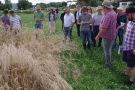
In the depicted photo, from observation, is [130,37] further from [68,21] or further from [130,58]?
[68,21]

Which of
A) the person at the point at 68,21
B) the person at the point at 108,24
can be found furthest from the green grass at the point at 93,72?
the person at the point at 68,21

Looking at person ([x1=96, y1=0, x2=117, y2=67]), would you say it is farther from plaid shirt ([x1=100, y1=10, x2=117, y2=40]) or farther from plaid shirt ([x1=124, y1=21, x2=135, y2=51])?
plaid shirt ([x1=124, y1=21, x2=135, y2=51])

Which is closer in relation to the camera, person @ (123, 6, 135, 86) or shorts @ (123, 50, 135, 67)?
person @ (123, 6, 135, 86)

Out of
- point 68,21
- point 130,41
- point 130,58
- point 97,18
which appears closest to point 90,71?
point 130,58

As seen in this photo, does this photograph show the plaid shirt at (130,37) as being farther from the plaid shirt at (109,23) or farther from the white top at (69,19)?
the white top at (69,19)

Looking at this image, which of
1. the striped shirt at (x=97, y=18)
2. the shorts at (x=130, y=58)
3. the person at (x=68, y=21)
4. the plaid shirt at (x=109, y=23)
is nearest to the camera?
the shorts at (x=130, y=58)

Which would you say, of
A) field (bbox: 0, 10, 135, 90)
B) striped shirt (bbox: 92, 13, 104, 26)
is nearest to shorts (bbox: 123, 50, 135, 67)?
field (bbox: 0, 10, 135, 90)

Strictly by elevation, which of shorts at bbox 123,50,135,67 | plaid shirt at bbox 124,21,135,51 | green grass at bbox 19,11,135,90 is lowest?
green grass at bbox 19,11,135,90

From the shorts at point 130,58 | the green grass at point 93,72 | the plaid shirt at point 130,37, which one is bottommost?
the green grass at point 93,72

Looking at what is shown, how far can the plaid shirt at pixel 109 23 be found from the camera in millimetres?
5562

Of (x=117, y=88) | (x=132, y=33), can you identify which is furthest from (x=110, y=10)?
(x=117, y=88)

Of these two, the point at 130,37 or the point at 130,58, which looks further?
the point at 130,58

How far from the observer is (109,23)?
5.63 m

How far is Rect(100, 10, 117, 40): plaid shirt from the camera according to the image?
556cm
